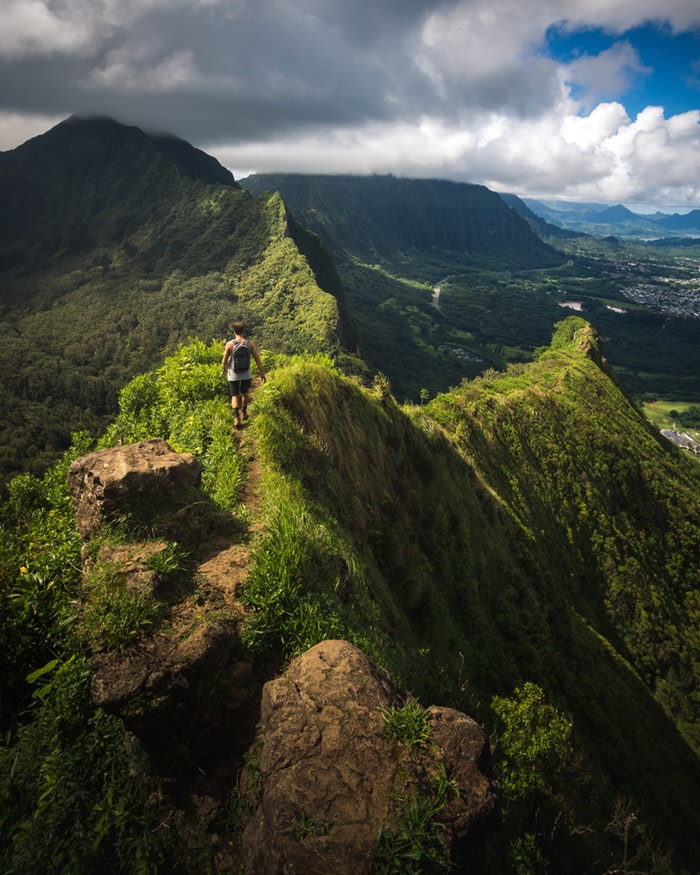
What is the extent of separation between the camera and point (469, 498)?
2397 centimetres

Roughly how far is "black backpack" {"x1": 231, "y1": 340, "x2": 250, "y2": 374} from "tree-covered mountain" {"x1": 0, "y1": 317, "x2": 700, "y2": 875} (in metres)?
0.91

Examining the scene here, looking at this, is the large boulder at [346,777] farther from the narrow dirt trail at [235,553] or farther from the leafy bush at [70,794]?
the narrow dirt trail at [235,553]

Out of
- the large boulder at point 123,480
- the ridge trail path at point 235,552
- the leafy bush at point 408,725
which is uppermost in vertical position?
the large boulder at point 123,480

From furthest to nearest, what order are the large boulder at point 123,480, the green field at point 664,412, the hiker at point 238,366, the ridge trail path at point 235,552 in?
the green field at point 664,412
the hiker at point 238,366
the large boulder at point 123,480
the ridge trail path at point 235,552

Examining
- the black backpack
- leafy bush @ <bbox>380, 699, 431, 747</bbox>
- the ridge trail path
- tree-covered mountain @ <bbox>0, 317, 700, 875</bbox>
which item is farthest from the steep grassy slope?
leafy bush @ <bbox>380, 699, 431, 747</bbox>

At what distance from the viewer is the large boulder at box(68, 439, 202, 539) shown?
744cm

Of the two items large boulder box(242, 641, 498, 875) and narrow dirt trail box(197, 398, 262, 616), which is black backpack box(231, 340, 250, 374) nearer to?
narrow dirt trail box(197, 398, 262, 616)

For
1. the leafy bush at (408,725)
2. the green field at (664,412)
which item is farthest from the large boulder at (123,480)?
the green field at (664,412)

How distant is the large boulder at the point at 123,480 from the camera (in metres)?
7.44

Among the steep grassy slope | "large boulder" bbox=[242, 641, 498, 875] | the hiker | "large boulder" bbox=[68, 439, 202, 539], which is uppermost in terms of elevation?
the hiker

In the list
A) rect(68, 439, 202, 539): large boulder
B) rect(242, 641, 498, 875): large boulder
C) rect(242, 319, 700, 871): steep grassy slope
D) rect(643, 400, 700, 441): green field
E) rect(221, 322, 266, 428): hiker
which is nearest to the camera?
rect(242, 641, 498, 875): large boulder

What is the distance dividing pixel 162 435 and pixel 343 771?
393 inches

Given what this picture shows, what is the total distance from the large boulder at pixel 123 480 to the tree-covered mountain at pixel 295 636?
414mm

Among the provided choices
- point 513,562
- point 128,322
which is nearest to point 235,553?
point 513,562
